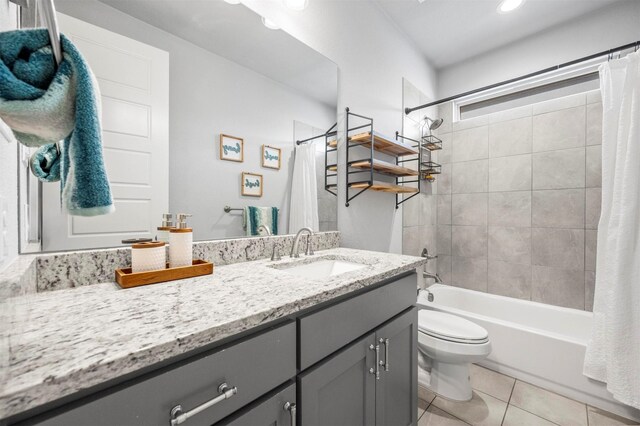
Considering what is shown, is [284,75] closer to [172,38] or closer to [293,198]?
[172,38]

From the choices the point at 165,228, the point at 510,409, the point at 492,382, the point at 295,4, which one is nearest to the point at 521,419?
the point at 510,409

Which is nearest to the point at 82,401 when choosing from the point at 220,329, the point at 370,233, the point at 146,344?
the point at 146,344

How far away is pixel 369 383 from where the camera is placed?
959 mm

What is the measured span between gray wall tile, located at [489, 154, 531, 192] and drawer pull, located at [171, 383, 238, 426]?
2.70 meters

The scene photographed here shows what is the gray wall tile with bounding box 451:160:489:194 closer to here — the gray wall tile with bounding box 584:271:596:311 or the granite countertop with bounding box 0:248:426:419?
the gray wall tile with bounding box 584:271:596:311

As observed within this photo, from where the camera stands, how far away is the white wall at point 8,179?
0.55 meters

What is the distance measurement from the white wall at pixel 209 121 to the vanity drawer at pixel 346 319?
61cm

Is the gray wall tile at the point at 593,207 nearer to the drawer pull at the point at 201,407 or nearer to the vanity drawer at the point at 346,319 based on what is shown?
the vanity drawer at the point at 346,319

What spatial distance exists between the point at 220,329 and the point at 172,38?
1079 mm

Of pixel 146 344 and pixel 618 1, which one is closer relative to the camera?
pixel 146 344

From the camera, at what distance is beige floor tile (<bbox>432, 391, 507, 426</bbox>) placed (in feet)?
4.88

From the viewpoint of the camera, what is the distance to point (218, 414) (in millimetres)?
539

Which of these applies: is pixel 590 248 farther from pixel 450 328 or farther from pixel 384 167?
pixel 384 167

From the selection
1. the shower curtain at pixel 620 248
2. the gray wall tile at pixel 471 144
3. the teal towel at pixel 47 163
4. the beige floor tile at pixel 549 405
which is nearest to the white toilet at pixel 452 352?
the beige floor tile at pixel 549 405
